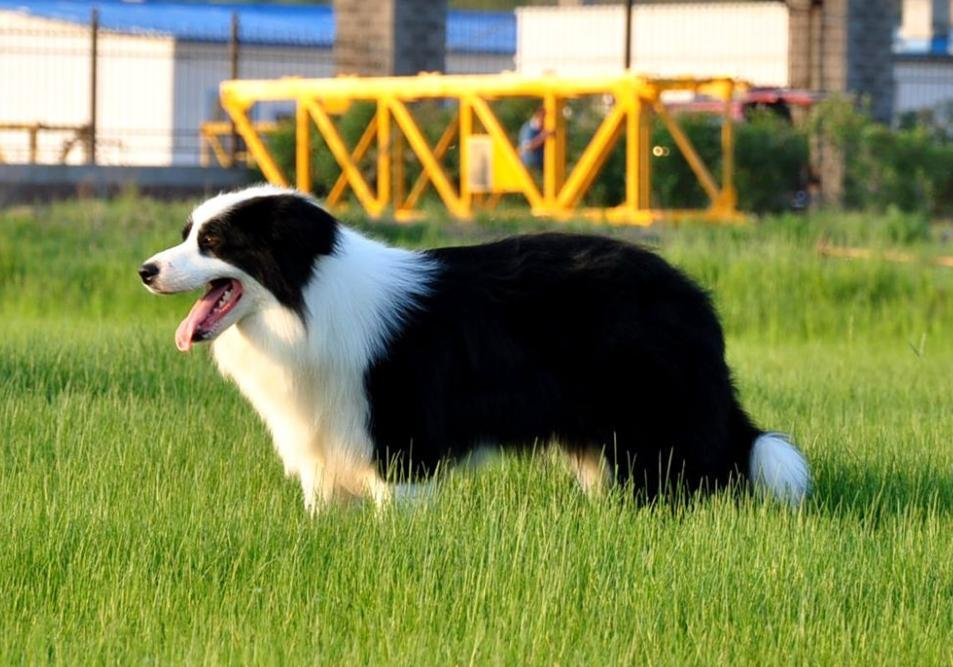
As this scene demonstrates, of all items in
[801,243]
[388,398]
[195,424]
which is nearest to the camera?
[388,398]

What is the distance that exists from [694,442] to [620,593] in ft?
5.20

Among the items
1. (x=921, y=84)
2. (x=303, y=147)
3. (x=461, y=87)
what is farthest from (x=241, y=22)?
(x=461, y=87)

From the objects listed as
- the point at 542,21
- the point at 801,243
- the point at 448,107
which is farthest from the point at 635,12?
the point at 801,243

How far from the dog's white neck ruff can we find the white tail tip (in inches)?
55.3

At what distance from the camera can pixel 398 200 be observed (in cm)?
2203

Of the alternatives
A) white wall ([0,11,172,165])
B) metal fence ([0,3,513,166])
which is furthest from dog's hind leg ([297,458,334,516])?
white wall ([0,11,172,165])

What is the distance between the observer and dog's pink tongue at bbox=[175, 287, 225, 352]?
608 cm

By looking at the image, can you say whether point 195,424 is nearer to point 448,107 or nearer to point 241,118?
point 241,118

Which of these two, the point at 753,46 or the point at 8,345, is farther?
the point at 753,46

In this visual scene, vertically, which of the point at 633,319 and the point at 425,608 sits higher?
the point at 633,319

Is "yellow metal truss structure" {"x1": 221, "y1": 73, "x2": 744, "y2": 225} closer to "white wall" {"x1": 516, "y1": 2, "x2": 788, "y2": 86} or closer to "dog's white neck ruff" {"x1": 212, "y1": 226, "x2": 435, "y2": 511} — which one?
"dog's white neck ruff" {"x1": 212, "y1": 226, "x2": 435, "y2": 511}

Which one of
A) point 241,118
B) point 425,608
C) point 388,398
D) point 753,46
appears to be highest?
point 753,46

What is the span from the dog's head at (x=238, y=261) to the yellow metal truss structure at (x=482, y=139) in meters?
11.3

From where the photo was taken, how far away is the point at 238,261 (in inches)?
241
